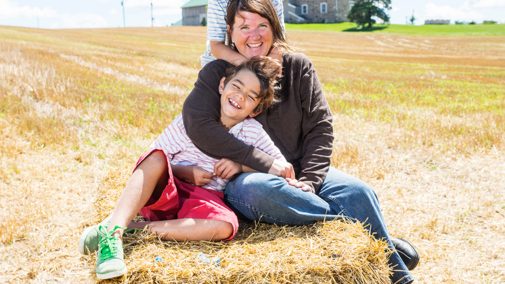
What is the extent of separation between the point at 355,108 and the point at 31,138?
6.25 m

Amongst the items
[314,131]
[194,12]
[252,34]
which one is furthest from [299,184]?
[194,12]

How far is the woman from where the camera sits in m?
2.62

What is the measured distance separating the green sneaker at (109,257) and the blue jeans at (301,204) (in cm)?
86

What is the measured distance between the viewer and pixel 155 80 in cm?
1071

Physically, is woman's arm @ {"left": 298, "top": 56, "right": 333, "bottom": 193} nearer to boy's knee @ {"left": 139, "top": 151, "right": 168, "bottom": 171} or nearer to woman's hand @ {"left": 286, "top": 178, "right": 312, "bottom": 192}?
woman's hand @ {"left": 286, "top": 178, "right": 312, "bottom": 192}

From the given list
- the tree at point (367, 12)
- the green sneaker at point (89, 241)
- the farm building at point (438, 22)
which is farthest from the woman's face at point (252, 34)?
the farm building at point (438, 22)

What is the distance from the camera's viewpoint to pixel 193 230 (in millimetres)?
2453

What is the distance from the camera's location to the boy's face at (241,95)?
2.85m

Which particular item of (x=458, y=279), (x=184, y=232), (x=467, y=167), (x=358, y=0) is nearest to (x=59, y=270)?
(x=184, y=232)

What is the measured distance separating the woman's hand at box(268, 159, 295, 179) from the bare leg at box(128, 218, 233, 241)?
0.53 metres

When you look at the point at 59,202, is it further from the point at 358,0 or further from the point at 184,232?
the point at 358,0

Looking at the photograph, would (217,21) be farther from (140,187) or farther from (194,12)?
(194,12)

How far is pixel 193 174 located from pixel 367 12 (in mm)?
66763

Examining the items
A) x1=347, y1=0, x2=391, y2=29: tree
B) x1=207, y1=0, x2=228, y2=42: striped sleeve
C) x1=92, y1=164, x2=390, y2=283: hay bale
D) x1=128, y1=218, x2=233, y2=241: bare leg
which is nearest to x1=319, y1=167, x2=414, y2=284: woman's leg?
x1=92, y1=164, x2=390, y2=283: hay bale
